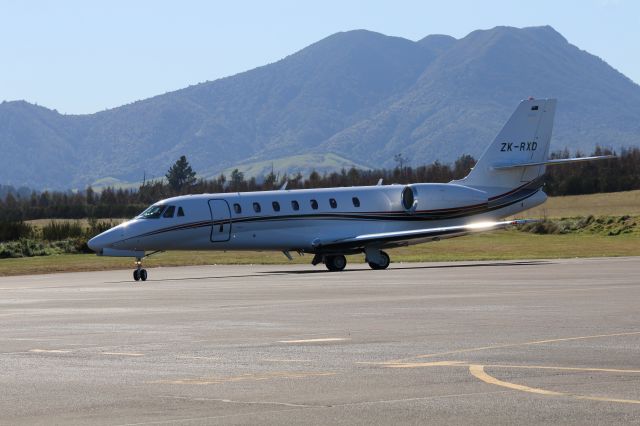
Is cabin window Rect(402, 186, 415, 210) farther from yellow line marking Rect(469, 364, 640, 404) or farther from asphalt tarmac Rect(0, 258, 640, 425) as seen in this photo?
yellow line marking Rect(469, 364, 640, 404)

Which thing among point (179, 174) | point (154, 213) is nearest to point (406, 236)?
point (154, 213)

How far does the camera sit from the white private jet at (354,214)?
44281 millimetres

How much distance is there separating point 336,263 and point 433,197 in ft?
14.6

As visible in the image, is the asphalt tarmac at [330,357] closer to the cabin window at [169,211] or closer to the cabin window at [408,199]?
the cabin window at [169,211]

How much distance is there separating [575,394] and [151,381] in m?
4.35

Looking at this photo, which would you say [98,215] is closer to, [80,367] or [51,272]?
[51,272]

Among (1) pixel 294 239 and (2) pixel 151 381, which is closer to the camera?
(2) pixel 151 381

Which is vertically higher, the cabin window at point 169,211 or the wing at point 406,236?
the cabin window at point 169,211

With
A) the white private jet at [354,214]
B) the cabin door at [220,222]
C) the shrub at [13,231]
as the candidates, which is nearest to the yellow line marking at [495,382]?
the white private jet at [354,214]

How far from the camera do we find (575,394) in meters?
11.9

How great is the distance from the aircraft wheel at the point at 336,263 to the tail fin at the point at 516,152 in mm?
6505

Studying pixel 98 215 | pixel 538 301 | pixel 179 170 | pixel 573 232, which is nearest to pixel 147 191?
pixel 98 215

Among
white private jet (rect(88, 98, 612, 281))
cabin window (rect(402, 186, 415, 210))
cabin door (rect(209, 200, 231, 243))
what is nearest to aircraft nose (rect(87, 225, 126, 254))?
white private jet (rect(88, 98, 612, 281))

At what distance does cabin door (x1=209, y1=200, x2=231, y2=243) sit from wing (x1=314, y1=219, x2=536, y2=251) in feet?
11.2
